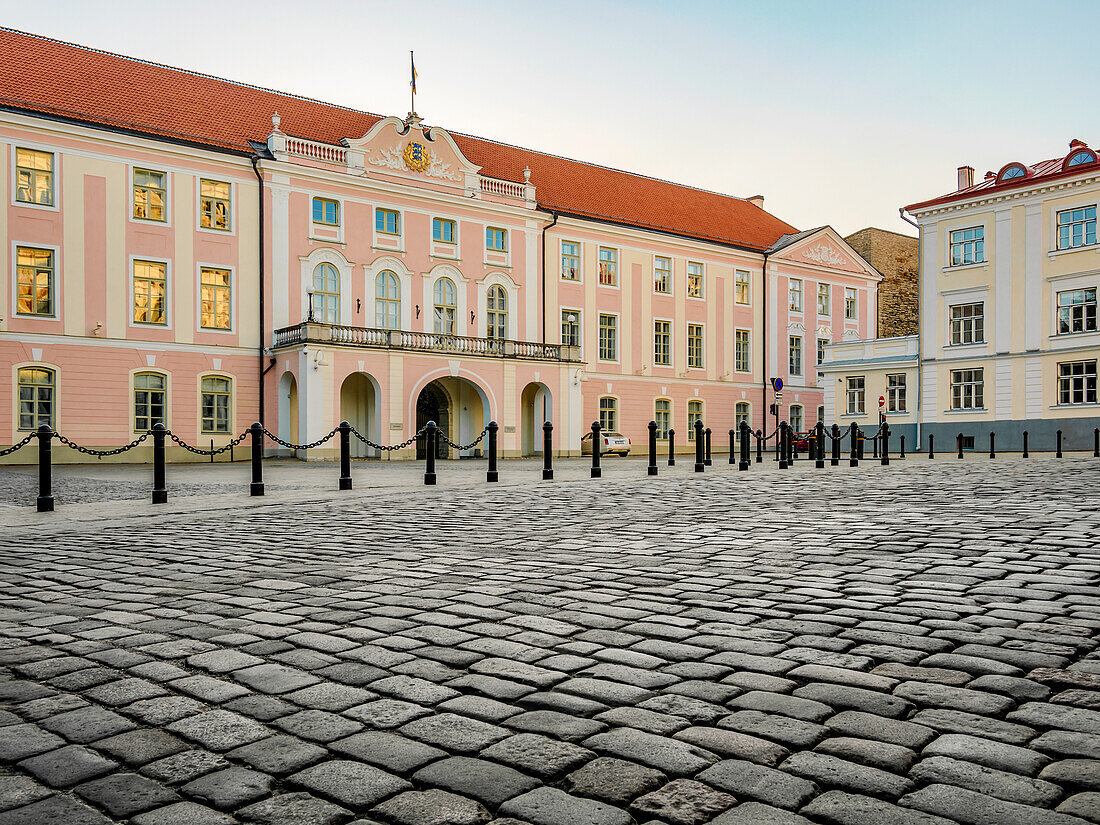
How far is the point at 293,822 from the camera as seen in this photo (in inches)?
87.6

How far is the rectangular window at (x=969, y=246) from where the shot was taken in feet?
127

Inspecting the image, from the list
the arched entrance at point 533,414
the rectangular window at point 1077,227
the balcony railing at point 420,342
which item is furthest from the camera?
the arched entrance at point 533,414

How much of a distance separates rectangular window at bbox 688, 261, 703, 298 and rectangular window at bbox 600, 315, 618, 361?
5.35 meters

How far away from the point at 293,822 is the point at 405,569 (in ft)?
12.7

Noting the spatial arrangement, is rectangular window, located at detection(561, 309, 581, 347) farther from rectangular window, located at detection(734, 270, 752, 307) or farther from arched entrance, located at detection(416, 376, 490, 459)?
rectangular window, located at detection(734, 270, 752, 307)

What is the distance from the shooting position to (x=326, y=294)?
35.3 m

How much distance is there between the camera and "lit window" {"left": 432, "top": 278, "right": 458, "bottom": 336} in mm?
38156

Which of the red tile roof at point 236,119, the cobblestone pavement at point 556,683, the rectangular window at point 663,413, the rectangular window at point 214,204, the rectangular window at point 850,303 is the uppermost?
the red tile roof at point 236,119

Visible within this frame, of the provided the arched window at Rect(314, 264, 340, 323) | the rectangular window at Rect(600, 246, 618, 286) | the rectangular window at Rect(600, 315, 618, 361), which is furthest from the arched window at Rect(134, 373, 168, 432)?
the rectangular window at Rect(600, 246, 618, 286)

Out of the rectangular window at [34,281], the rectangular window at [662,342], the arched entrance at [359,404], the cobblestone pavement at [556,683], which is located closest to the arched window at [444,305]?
the arched entrance at [359,404]

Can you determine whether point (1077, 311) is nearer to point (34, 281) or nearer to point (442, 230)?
point (442, 230)

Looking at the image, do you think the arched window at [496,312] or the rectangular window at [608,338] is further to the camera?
the rectangular window at [608,338]

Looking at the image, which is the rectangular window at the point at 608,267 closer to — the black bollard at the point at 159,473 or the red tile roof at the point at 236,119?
the red tile roof at the point at 236,119

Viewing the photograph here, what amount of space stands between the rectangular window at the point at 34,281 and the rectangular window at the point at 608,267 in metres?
23.6
